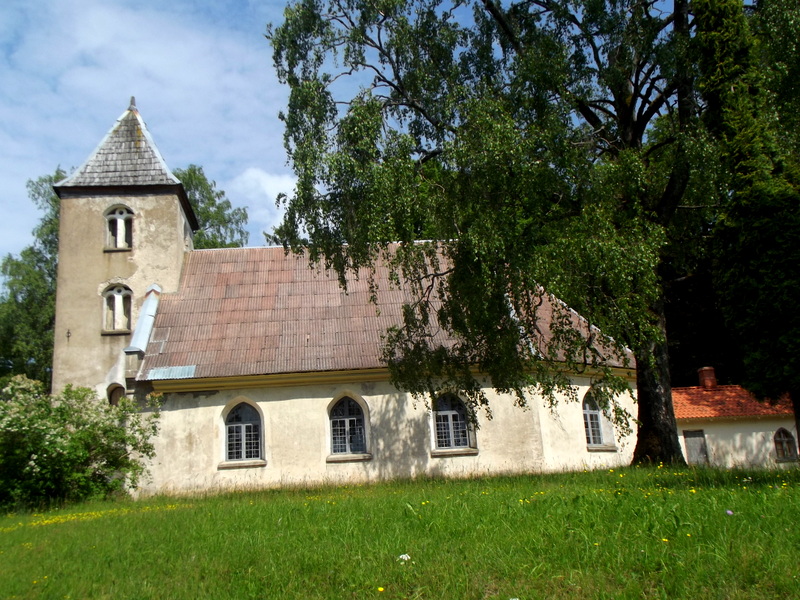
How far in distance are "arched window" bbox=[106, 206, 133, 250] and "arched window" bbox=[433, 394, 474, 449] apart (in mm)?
9867

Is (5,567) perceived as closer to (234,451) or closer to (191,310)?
(234,451)

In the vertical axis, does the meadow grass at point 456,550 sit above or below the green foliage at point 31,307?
below

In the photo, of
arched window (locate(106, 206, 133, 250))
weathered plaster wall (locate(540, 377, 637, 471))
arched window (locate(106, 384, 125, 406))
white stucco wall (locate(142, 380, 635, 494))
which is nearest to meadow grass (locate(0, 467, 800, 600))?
white stucco wall (locate(142, 380, 635, 494))

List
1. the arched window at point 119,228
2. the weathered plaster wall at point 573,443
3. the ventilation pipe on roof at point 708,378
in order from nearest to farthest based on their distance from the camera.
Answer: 1. the weathered plaster wall at point 573,443
2. the arched window at point 119,228
3. the ventilation pipe on roof at point 708,378

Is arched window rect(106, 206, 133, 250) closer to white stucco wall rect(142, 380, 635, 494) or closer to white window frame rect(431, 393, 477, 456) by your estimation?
white stucco wall rect(142, 380, 635, 494)

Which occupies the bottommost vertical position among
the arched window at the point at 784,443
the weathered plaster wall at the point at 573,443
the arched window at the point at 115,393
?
the arched window at the point at 784,443

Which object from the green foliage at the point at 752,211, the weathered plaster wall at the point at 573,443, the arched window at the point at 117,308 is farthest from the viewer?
the arched window at the point at 117,308

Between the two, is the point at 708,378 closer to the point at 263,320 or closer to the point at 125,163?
the point at 263,320

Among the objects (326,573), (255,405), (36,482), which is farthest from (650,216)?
(36,482)

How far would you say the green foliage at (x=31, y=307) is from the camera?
1249 inches

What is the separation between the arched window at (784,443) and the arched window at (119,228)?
22368 mm

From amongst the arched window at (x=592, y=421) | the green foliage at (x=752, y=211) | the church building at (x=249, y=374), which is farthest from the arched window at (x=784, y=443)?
the green foliage at (x=752, y=211)

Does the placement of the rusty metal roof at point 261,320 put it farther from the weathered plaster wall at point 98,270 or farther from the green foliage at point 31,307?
the green foliage at point 31,307

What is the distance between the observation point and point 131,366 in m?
18.2
